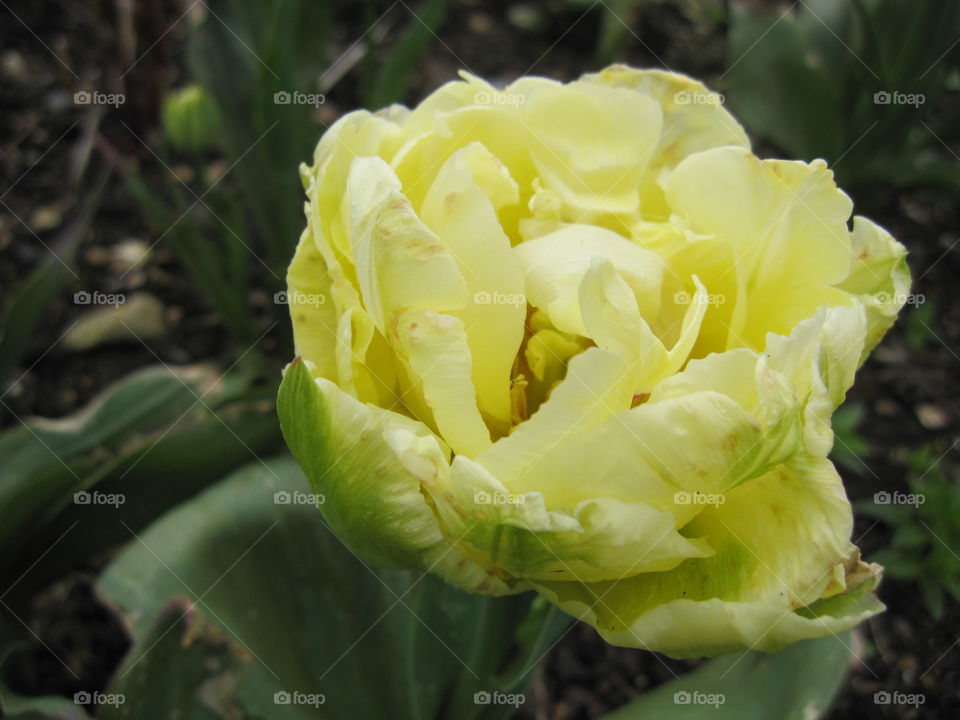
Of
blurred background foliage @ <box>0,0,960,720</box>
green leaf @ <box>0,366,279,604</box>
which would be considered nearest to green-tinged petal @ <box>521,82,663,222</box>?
blurred background foliage @ <box>0,0,960,720</box>

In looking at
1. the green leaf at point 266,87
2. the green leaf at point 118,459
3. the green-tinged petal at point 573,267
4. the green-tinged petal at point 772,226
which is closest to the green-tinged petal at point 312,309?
the green-tinged petal at point 573,267

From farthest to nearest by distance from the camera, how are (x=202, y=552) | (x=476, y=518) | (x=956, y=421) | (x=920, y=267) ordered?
(x=920, y=267)
(x=956, y=421)
(x=202, y=552)
(x=476, y=518)

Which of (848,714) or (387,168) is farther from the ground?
(387,168)

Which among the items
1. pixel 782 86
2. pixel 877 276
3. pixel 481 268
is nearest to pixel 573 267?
pixel 481 268

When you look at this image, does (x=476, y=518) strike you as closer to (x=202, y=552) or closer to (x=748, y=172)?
(x=748, y=172)

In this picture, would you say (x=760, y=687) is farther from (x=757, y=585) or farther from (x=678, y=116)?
(x=678, y=116)

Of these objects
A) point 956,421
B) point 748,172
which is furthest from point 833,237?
point 956,421

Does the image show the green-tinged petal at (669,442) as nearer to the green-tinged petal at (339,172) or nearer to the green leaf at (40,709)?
the green-tinged petal at (339,172)
